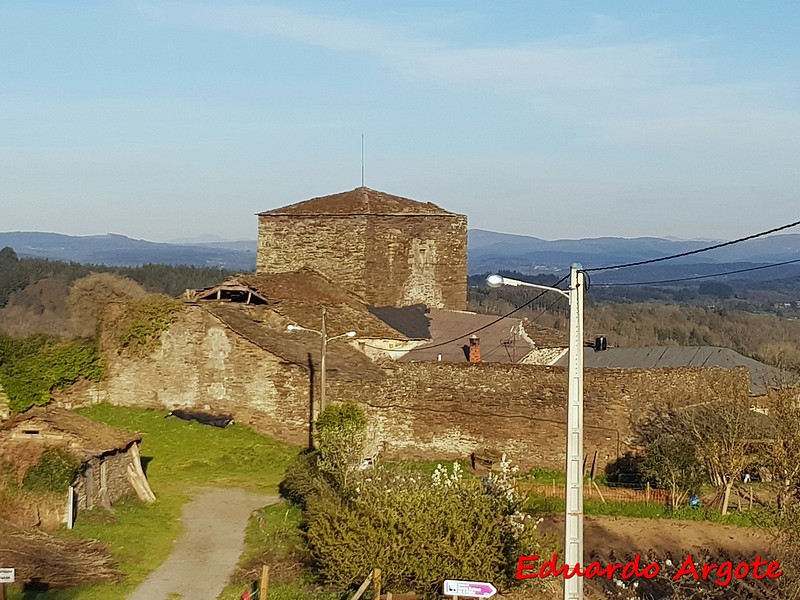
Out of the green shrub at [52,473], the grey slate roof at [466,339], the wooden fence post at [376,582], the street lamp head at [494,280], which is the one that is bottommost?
the wooden fence post at [376,582]

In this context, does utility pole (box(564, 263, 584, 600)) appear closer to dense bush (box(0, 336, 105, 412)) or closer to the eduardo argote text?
the eduardo argote text

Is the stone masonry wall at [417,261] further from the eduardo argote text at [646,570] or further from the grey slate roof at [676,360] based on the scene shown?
the eduardo argote text at [646,570]

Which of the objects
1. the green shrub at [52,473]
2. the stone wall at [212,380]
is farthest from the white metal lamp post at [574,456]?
the stone wall at [212,380]

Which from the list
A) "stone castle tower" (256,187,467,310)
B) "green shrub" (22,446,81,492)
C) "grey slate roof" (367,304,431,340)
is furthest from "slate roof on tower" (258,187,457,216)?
"green shrub" (22,446,81,492)

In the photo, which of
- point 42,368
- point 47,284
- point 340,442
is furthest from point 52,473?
point 47,284

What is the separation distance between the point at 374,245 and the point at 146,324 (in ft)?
34.1

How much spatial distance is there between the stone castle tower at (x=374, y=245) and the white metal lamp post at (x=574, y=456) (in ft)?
91.2

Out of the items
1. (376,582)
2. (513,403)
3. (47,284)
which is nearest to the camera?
(376,582)

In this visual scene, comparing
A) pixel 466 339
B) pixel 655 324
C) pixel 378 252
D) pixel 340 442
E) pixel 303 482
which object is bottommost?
pixel 655 324

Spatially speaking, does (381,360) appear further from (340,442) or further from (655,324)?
(655,324)

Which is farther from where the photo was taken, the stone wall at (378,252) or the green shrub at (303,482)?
the stone wall at (378,252)

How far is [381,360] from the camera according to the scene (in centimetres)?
3253

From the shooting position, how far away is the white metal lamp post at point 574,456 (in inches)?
415

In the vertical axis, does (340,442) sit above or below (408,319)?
below
